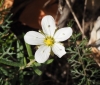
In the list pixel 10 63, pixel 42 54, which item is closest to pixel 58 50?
pixel 42 54

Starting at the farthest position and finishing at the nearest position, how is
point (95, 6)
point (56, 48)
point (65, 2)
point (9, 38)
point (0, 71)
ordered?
point (95, 6) → point (65, 2) → point (9, 38) → point (0, 71) → point (56, 48)

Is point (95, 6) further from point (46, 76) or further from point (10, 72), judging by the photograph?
point (10, 72)

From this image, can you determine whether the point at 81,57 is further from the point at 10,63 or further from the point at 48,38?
the point at 10,63

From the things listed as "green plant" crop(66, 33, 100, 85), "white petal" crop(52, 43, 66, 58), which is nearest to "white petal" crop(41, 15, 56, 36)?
"white petal" crop(52, 43, 66, 58)

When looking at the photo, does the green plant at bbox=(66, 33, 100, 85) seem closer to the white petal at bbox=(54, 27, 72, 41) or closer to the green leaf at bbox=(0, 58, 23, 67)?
the white petal at bbox=(54, 27, 72, 41)

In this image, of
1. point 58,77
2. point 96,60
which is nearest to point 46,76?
point 58,77
